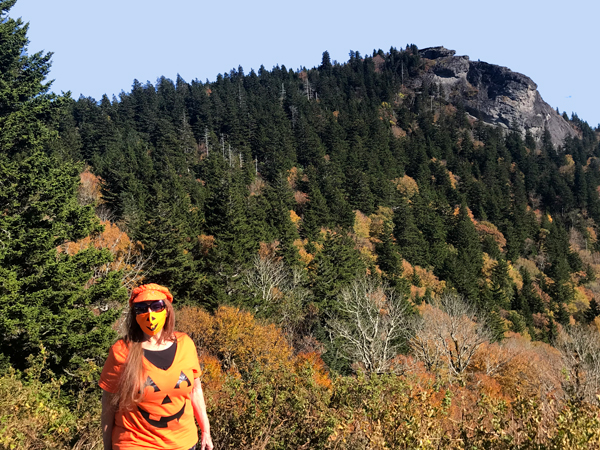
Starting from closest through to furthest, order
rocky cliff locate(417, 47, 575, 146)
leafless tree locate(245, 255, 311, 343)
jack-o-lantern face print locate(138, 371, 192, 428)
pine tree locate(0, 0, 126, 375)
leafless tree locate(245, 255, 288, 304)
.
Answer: jack-o-lantern face print locate(138, 371, 192, 428) → pine tree locate(0, 0, 126, 375) → leafless tree locate(245, 255, 311, 343) → leafless tree locate(245, 255, 288, 304) → rocky cliff locate(417, 47, 575, 146)

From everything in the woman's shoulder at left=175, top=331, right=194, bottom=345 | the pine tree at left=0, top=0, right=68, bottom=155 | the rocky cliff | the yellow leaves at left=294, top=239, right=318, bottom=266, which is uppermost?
the rocky cliff

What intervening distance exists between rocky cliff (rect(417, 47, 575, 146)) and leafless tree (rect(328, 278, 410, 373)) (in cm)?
10734

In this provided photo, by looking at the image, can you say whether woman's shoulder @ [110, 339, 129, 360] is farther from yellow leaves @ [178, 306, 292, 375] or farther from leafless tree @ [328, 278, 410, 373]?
yellow leaves @ [178, 306, 292, 375]

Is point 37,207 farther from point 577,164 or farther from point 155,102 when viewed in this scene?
point 577,164

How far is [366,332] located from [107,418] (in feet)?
84.3

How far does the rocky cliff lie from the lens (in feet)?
401

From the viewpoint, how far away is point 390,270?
47.2 metres

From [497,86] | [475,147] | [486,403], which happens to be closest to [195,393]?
[486,403]

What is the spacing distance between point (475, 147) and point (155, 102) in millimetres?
73599

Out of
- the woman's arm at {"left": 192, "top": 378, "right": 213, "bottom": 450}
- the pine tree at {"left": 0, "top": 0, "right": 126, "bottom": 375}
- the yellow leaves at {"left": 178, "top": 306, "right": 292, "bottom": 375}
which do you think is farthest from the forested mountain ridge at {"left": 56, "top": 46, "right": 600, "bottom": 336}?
the woman's arm at {"left": 192, "top": 378, "right": 213, "bottom": 450}

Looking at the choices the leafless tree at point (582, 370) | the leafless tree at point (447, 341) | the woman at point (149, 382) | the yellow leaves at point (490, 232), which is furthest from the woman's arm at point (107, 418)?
the yellow leaves at point (490, 232)

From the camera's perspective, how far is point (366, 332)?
27.1m

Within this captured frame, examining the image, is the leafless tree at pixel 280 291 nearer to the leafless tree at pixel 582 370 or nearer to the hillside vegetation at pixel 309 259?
the hillside vegetation at pixel 309 259

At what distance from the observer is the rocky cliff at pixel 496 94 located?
122 meters
